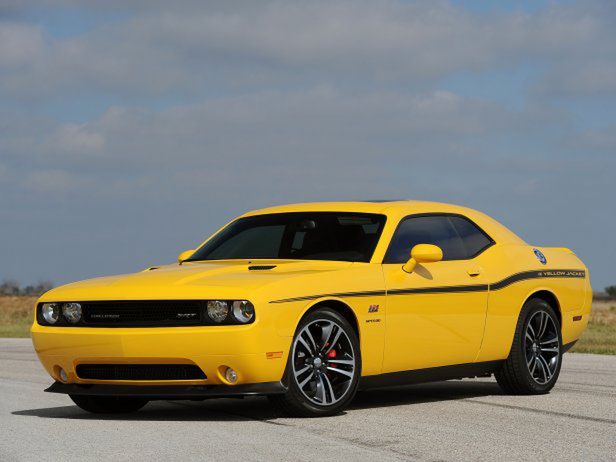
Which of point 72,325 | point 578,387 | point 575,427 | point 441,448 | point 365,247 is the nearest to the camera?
point 441,448

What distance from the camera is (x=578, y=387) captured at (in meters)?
12.5

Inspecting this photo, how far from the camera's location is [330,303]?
9742mm

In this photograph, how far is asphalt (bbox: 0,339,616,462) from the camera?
7785 mm

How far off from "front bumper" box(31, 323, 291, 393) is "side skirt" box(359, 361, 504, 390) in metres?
1.05

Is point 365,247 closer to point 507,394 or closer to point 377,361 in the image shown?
point 377,361

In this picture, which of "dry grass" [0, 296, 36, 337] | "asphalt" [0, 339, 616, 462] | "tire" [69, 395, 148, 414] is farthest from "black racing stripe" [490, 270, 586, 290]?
"dry grass" [0, 296, 36, 337]

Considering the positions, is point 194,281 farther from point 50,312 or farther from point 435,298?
point 435,298

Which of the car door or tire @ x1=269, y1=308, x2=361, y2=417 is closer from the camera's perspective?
tire @ x1=269, y1=308, x2=361, y2=417

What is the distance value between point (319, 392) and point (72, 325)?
1874 millimetres

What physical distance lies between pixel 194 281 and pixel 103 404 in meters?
1.50

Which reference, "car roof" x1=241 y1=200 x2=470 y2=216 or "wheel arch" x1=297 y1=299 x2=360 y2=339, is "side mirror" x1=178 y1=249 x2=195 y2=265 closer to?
"car roof" x1=241 y1=200 x2=470 y2=216

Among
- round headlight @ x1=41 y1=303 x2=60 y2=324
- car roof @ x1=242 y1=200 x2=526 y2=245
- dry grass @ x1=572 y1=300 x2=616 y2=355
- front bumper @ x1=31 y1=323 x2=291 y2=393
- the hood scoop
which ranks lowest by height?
dry grass @ x1=572 y1=300 x2=616 y2=355

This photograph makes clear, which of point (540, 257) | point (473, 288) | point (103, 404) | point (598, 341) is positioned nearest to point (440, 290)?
point (473, 288)

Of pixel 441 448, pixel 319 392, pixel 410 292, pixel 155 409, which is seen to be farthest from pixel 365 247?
pixel 441 448
